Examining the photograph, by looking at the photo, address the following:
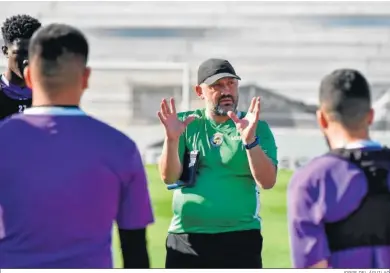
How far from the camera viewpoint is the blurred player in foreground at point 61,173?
1.78 meters

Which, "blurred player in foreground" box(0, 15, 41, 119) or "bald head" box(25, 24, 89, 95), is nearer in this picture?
"bald head" box(25, 24, 89, 95)

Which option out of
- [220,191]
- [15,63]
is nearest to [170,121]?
[220,191]

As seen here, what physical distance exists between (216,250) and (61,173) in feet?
3.80

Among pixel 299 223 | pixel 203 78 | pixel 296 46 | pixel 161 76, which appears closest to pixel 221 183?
pixel 203 78

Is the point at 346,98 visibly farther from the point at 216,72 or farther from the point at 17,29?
the point at 17,29

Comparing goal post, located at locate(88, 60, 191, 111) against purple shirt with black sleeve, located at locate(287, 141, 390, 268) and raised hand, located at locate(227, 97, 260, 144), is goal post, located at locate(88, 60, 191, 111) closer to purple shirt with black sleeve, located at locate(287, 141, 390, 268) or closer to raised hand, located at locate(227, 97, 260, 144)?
raised hand, located at locate(227, 97, 260, 144)

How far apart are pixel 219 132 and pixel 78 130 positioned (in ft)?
3.72

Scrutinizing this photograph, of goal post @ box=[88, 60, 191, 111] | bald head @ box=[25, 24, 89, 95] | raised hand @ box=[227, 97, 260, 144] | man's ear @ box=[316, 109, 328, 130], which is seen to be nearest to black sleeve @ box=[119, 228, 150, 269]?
bald head @ box=[25, 24, 89, 95]

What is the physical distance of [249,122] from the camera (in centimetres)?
264

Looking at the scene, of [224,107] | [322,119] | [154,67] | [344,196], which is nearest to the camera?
[344,196]

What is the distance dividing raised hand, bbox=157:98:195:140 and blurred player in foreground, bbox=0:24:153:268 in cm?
84

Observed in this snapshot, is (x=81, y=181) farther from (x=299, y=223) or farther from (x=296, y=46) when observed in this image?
(x=296, y=46)

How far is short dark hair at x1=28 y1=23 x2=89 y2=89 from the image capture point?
72.6 inches

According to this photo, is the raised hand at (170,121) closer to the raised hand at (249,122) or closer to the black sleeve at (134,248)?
the raised hand at (249,122)
